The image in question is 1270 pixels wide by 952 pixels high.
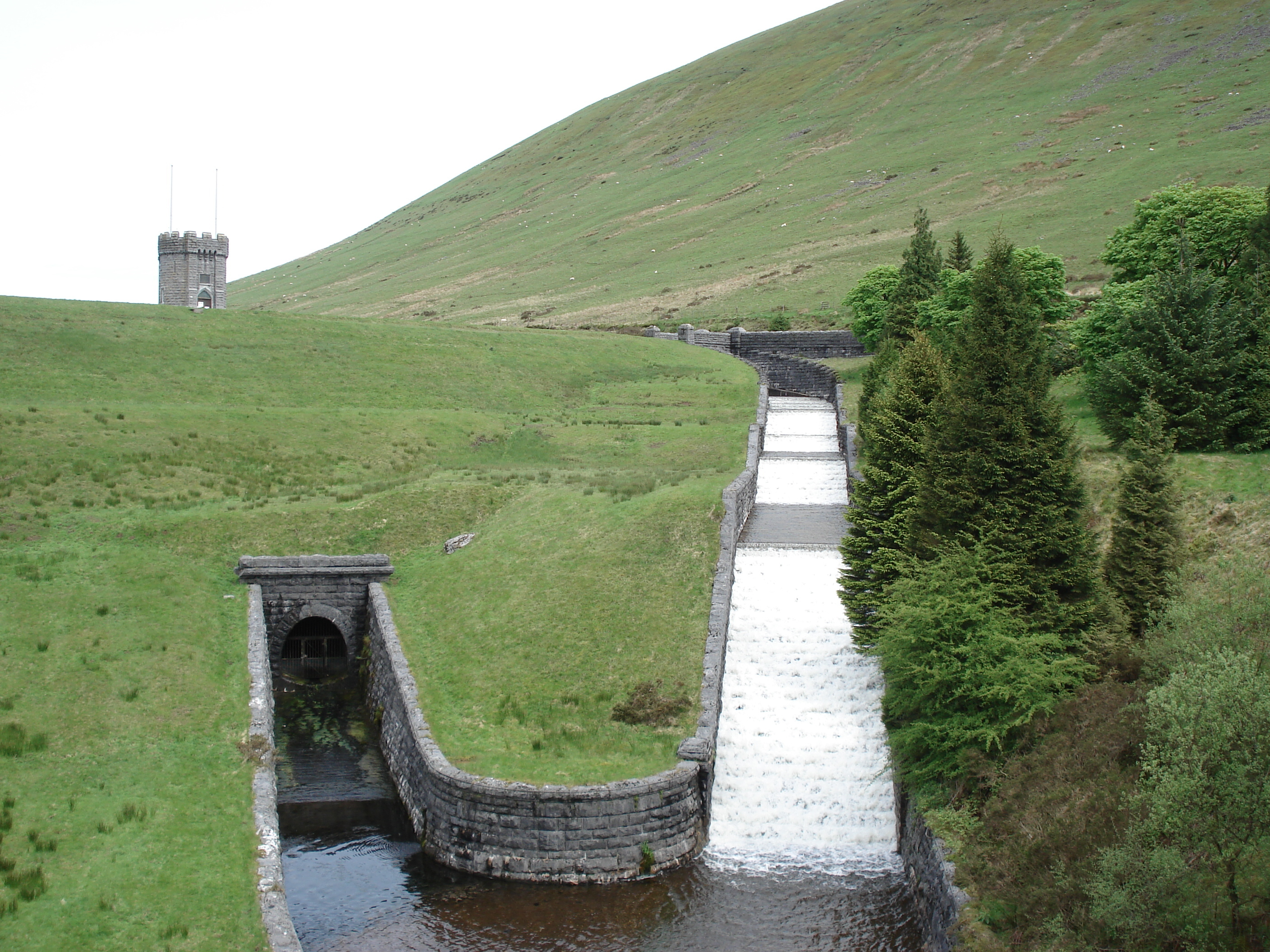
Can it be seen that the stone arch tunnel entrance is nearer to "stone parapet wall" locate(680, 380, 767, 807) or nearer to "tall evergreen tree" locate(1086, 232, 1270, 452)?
"stone parapet wall" locate(680, 380, 767, 807)

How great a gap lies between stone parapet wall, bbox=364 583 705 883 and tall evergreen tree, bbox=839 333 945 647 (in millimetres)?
7894

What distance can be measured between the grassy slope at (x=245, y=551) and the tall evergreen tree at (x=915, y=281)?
30.7 ft

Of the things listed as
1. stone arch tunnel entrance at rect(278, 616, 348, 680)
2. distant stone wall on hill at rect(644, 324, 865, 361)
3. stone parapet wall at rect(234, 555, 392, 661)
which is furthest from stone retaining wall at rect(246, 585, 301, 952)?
distant stone wall on hill at rect(644, 324, 865, 361)

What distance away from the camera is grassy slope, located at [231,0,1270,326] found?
105 meters

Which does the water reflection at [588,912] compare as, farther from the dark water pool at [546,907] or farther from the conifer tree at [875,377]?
the conifer tree at [875,377]

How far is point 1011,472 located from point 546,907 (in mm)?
13702

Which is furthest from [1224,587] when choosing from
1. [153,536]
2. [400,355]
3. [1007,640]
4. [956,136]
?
[956,136]

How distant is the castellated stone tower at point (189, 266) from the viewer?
222 feet

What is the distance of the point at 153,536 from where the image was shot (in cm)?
3419

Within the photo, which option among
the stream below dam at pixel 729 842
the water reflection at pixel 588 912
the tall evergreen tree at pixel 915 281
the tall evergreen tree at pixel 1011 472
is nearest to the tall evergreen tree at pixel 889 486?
the stream below dam at pixel 729 842

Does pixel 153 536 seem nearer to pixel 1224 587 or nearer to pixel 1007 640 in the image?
pixel 1007 640

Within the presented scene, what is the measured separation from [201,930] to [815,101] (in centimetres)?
17207

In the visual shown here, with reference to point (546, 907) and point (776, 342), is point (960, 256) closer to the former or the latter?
point (776, 342)

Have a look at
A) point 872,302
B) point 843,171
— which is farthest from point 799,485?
point 843,171
